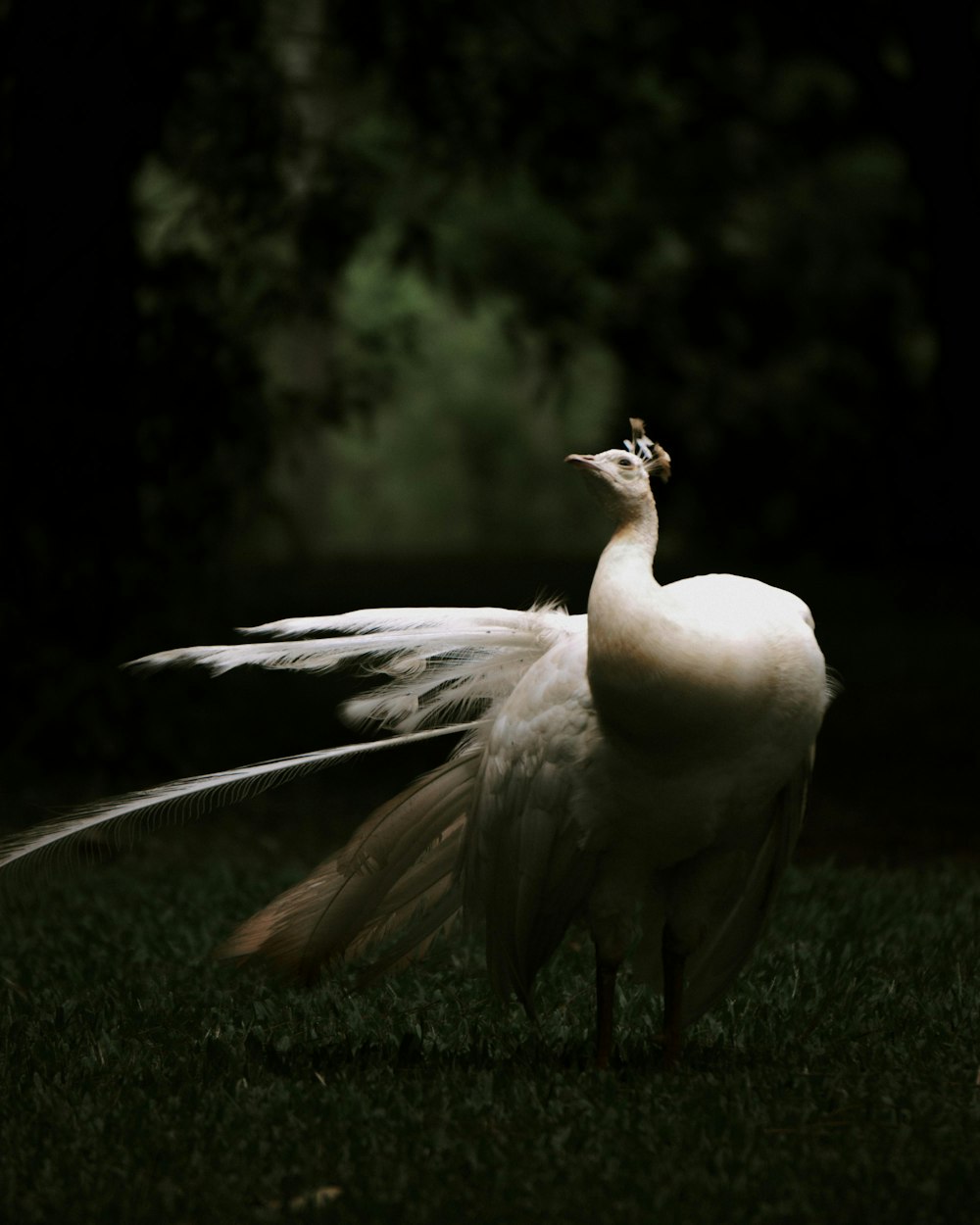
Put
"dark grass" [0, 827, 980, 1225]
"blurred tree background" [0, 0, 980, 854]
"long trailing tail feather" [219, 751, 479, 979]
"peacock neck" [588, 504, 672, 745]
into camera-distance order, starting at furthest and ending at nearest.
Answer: "blurred tree background" [0, 0, 980, 854], "long trailing tail feather" [219, 751, 479, 979], "peacock neck" [588, 504, 672, 745], "dark grass" [0, 827, 980, 1225]

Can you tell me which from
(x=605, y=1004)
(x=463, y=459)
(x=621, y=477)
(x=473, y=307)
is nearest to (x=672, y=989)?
(x=605, y=1004)

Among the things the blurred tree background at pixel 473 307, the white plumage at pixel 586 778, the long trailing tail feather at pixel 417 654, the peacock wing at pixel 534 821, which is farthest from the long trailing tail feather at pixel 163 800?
the blurred tree background at pixel 473 307

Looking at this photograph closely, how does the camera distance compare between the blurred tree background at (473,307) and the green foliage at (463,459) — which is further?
the green foliage at (463,459)

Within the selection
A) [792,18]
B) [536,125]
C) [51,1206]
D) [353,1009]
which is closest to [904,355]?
[792,18]

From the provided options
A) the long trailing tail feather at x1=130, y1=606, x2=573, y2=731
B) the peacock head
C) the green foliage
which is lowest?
the green foliage

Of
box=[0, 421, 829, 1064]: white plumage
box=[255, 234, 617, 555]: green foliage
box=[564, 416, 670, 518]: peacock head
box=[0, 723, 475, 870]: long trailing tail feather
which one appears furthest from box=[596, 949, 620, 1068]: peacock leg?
box=[255, 234, 617, 555]: green foliage

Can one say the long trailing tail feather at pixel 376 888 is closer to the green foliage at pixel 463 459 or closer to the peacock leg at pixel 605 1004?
the peacock leg at pixel 605 1004

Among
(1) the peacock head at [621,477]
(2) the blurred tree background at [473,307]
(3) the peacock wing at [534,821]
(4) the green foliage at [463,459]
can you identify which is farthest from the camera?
(4) the green foliage at [463,459]

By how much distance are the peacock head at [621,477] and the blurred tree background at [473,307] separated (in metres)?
3.67

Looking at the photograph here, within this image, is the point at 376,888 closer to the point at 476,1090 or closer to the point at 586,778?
the point at 476,1090

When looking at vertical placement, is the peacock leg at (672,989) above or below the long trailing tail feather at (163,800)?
below

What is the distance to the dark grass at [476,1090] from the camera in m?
3.50

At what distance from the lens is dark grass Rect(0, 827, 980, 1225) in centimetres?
350

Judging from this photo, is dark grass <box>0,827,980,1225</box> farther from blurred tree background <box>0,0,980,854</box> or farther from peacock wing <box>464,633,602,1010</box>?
blurred tree background <box>0,0,980,854</box>
